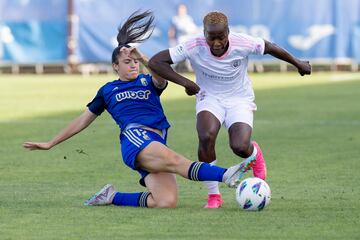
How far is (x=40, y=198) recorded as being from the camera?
33.2 ft

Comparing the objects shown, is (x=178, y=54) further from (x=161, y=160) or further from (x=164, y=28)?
(x=164, y=28)

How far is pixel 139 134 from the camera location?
9.59 m

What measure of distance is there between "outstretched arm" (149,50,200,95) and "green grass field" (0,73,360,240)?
104 cm

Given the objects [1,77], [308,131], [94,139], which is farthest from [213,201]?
[1,77]

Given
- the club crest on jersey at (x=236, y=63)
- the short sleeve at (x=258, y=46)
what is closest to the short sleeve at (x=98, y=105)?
the club crest on jersey at (x=236, y=63)

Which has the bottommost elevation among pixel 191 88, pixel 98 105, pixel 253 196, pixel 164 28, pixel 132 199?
pixel 164 28

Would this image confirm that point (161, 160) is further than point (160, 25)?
No

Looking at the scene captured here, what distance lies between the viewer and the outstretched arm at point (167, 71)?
374 inches

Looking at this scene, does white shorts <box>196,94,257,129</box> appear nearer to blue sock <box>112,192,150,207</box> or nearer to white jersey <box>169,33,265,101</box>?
white jersey <box>169,33,265,101</box>

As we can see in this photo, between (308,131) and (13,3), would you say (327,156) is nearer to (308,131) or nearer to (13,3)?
(308,131)

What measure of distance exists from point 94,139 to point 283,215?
7.56 metres

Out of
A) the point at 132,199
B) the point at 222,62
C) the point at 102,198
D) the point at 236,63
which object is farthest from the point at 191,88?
the point at 102,198

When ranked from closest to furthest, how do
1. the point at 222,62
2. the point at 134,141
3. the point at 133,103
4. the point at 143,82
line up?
the point at 134,141 → the point at 133,103 → the point at 143,82 → the point at 222,62

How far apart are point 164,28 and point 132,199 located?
82.9 feet
